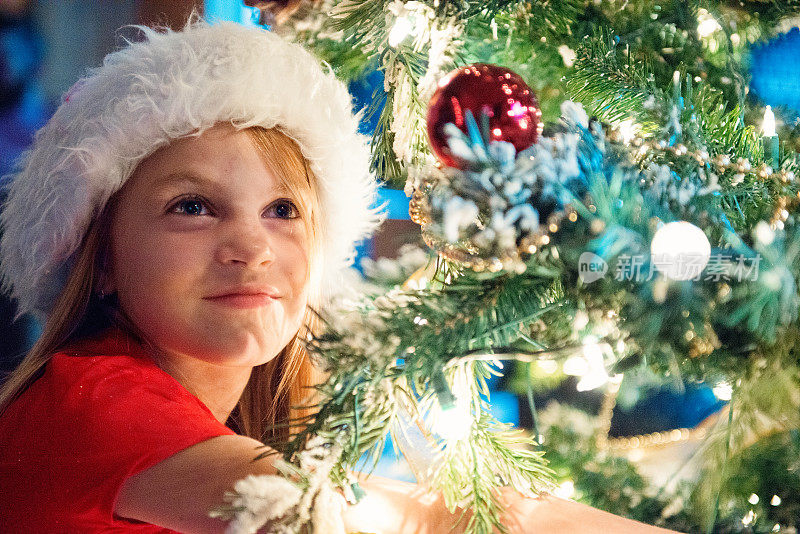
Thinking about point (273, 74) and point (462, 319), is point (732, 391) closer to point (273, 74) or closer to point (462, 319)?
point (462, 319)

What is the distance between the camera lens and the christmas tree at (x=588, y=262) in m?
0.43

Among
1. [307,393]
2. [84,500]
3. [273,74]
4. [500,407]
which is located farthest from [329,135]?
[500,407]

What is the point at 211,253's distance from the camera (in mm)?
730

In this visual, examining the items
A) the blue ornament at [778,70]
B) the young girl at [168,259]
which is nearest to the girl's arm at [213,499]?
the young girl at [168,259]

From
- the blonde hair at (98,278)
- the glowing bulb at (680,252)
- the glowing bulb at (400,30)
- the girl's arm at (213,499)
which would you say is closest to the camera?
the glowing bulb at (680,252)

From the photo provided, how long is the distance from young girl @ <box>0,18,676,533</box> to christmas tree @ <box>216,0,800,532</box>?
12 centimetres

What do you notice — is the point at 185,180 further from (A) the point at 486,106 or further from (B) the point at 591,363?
(B) the point at 591,363

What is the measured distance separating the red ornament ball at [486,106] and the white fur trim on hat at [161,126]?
0.87 ft

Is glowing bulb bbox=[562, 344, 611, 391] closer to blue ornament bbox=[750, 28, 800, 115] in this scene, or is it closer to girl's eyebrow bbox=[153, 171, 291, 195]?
girl's eyebrow bbox=[153, 171, 291, 195]

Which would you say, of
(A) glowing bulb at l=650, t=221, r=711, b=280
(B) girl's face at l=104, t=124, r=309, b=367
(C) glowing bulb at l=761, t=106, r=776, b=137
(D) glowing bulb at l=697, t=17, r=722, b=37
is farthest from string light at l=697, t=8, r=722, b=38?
(B) girl's face at l=104, t=124, r=309, b=367

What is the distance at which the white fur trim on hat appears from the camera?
2.45 feet

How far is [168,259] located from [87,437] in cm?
20

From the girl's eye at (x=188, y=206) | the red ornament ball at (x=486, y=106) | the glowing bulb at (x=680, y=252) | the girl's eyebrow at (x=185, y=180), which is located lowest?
the girl's eye at (x=188, y=206)

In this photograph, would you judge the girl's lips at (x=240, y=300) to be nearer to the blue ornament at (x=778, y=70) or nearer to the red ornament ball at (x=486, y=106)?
the red ornament ball at (x=486, y=106)
